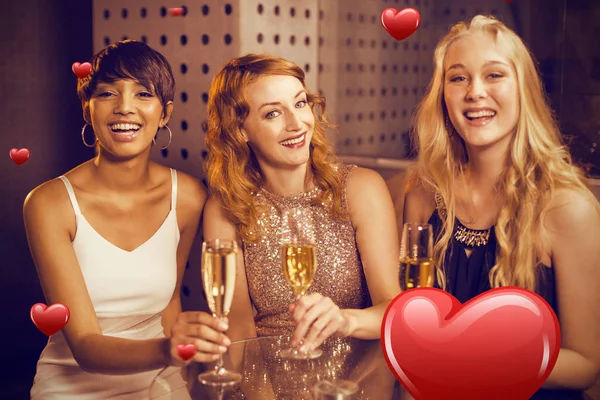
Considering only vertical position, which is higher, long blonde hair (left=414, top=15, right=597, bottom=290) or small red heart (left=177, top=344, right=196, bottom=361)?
long blonde hair (left=414, top=15, right=597, bottom=290)

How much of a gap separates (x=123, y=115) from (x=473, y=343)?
4.24 ft

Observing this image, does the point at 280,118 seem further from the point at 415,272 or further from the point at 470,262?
the point at 415,272

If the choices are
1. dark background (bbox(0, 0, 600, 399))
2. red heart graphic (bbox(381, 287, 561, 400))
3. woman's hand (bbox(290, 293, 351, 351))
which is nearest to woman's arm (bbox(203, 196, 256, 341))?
woman's hand (bbox(290, 293, 351, 351))

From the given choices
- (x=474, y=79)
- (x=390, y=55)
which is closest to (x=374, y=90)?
(x=390, y=55)

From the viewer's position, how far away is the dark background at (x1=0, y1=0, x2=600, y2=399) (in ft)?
12.8

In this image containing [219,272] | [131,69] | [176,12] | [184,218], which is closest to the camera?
[219,272]

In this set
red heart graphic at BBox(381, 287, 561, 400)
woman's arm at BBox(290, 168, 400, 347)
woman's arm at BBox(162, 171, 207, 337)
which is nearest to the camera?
red heart graphic at BBox(381, 287, 561, 400)

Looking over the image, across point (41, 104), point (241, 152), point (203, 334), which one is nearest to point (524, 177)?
point (241, 152)

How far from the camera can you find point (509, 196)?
2.00m

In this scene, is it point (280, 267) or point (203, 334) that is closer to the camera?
point (203, 334)

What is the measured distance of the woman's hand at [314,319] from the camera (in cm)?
159

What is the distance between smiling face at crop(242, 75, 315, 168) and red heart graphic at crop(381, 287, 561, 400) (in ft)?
2.93

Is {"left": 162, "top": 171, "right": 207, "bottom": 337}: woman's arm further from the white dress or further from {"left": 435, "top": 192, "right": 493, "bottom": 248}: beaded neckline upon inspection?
{"left": 435, "top": 192, "right": 493, "bottom": 248}: beaded neckline

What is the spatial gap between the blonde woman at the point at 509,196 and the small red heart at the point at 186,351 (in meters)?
0.82
